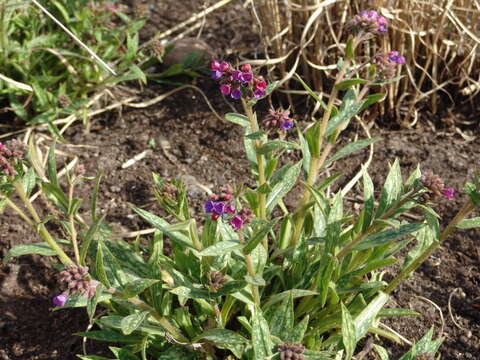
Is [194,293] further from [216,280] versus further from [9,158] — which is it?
[9,158]

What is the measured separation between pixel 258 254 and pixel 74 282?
74 cm

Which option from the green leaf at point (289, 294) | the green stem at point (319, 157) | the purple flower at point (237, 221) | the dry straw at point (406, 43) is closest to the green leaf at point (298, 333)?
the green leaf at point (289, 294)

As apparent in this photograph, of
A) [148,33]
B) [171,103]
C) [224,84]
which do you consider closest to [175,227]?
[224,84]

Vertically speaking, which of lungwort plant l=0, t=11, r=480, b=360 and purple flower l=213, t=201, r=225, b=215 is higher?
purple flower l=213, t=201, r=225, b=215

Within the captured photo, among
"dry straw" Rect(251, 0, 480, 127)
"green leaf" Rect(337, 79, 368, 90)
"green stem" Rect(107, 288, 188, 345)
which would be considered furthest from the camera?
"dry straw" Rect(251, 0, 480, 127)

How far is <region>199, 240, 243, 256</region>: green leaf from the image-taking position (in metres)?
1.77

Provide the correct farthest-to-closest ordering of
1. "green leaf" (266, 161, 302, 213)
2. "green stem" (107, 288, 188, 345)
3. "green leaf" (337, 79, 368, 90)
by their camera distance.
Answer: "green leaf" (266, 161, 302, 213) → "green leaf" (337, 79, 368, 90) → "green stem" (107, 288, 188, 345)

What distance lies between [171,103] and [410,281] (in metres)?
1.89

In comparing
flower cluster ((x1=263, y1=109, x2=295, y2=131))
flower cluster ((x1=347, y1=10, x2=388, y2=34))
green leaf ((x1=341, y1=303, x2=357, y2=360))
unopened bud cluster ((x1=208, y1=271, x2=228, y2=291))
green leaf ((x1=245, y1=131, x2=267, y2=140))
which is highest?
flower cluster ((x1=347, y1=10, x2=388, y2=34))

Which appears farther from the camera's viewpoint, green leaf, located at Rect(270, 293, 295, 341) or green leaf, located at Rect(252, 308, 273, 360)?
green leaf, located at Rect(270, 293, 295, 341)

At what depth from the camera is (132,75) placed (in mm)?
3322

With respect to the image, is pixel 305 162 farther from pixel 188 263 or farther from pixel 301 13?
pixel 301 13

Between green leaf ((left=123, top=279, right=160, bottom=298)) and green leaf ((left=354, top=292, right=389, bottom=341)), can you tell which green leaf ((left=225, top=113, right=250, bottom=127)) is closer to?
green leaf ((left=123, top=279, right=160, bottom=298))

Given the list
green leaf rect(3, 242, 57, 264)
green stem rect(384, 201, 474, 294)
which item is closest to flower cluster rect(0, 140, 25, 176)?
green leaf rect(3, 242, 57, 264)
